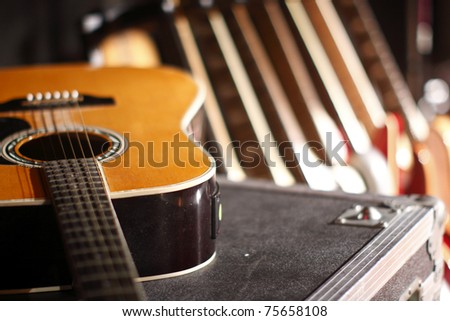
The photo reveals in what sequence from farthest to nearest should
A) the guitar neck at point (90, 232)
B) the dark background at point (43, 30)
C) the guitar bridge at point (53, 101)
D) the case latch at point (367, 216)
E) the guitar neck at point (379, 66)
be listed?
the guitar neck at point (379, 66)
the dark background at point (43, 30)
the guitar bridge at point (53, 101)
the case latch at point (367, 216)
the guitar neck at point (90, 232)

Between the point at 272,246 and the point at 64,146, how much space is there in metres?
0.32

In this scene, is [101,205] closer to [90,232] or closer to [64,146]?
[90,232]

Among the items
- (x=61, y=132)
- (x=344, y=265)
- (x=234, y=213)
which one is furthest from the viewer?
(x=234, y=213)

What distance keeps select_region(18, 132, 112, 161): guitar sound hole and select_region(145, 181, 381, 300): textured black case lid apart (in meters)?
0.21

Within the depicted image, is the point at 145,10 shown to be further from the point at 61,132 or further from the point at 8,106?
the point at 61,132

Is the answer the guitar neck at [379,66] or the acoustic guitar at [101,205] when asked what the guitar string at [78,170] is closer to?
the acoustic guitar at [101,205]

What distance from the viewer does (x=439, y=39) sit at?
3371 millimetres

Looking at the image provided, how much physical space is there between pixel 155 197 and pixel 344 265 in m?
0.26

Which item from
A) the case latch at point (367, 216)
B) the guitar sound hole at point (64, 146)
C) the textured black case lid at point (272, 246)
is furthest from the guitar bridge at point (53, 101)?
the case latch at point (367, 216)

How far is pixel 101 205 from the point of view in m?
0.73

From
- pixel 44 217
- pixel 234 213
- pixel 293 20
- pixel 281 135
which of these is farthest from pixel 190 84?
pixel 293 20

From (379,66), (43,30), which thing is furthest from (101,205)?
(379,66)

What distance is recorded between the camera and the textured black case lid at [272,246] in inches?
30.3

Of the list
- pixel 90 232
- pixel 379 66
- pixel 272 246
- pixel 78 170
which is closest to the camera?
pixel 90 232
